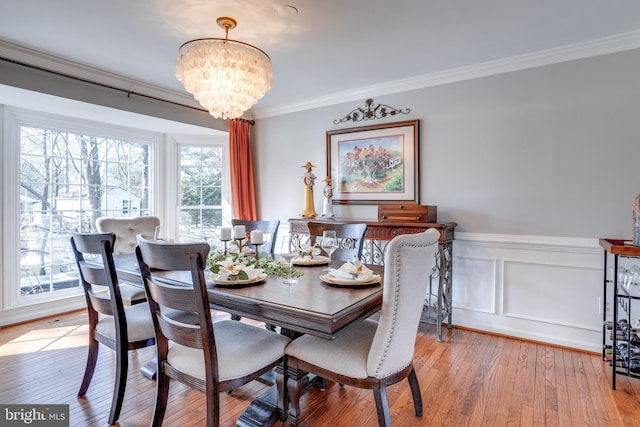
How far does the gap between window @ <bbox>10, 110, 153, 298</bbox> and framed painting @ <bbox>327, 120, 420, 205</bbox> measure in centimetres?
251

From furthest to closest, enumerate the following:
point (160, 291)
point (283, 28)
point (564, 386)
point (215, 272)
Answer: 1. point (283, 28)
2. point (564, 386)
3. point (215, 272)
4. point (160, 291)

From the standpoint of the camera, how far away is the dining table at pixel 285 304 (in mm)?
1372

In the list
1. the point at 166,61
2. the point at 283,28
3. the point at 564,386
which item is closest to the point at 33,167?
the point at 166,61

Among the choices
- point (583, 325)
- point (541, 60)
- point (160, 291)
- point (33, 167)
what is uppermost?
point (541, 60)

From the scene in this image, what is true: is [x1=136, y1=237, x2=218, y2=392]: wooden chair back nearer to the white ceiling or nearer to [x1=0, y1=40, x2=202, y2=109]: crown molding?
the white ceiling

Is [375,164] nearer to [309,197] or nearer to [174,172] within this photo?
[309,197]

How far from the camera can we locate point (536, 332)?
9.67 ft

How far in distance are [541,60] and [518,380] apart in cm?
249

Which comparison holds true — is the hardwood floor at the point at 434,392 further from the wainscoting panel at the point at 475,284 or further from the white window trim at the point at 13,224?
the white window trim at the point at 13,224

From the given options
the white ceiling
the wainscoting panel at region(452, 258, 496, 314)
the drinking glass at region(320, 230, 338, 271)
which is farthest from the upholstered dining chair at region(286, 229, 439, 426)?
the wainscoting panel at region(452, 258, 496, 314)

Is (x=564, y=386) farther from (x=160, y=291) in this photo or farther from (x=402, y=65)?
(x=402, y=65)

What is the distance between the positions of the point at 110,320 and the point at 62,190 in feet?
7.83

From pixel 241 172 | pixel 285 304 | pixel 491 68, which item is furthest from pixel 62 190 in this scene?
pixel 491 68

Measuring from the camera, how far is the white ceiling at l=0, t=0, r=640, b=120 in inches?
85.4
